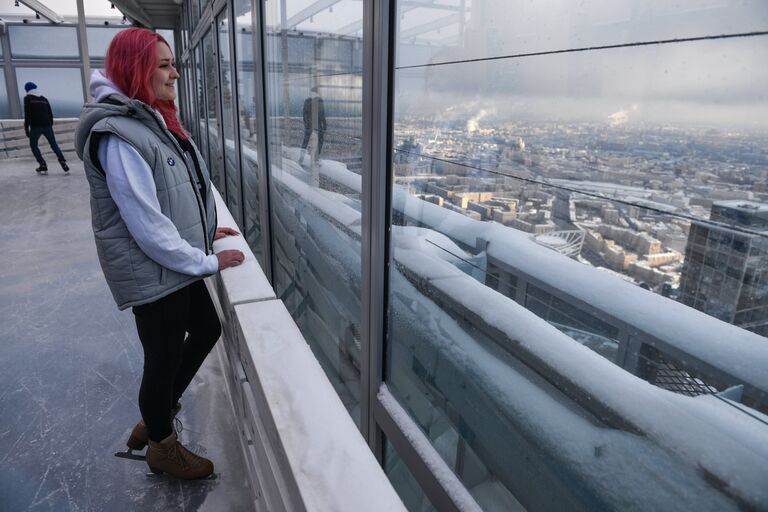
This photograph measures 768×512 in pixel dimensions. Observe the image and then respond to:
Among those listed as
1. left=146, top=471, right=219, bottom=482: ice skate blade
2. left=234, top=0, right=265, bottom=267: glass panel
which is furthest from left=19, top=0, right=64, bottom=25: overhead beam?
left=146, top=471, right=219, bottom=482: ice skate blade

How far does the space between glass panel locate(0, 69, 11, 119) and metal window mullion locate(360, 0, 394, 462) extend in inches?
555

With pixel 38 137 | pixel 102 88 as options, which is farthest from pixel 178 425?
pixel 38 137

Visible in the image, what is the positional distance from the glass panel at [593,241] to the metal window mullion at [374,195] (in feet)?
0.14

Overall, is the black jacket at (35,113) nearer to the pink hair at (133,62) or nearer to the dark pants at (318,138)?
the dark pants at (318,138)

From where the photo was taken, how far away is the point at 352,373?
1.82 m

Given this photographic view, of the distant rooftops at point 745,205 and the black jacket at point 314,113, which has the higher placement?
the black jacket at point 314,113

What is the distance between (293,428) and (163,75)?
103 centimetres

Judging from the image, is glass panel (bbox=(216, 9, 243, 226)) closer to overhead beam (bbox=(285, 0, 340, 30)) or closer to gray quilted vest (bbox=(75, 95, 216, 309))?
overhead beam (bbox=(285, 0, 340, 30))

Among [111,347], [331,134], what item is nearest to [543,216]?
[331,134]

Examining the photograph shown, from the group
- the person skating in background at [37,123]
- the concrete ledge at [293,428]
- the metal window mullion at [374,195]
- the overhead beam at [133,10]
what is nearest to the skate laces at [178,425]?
the concrete ledge at [293,428]

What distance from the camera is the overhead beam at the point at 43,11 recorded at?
1028 centimetres

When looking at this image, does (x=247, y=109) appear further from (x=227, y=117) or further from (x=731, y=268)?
(x=731, y=268)

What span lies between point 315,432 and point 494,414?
459mm

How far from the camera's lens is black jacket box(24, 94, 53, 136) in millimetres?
7805
